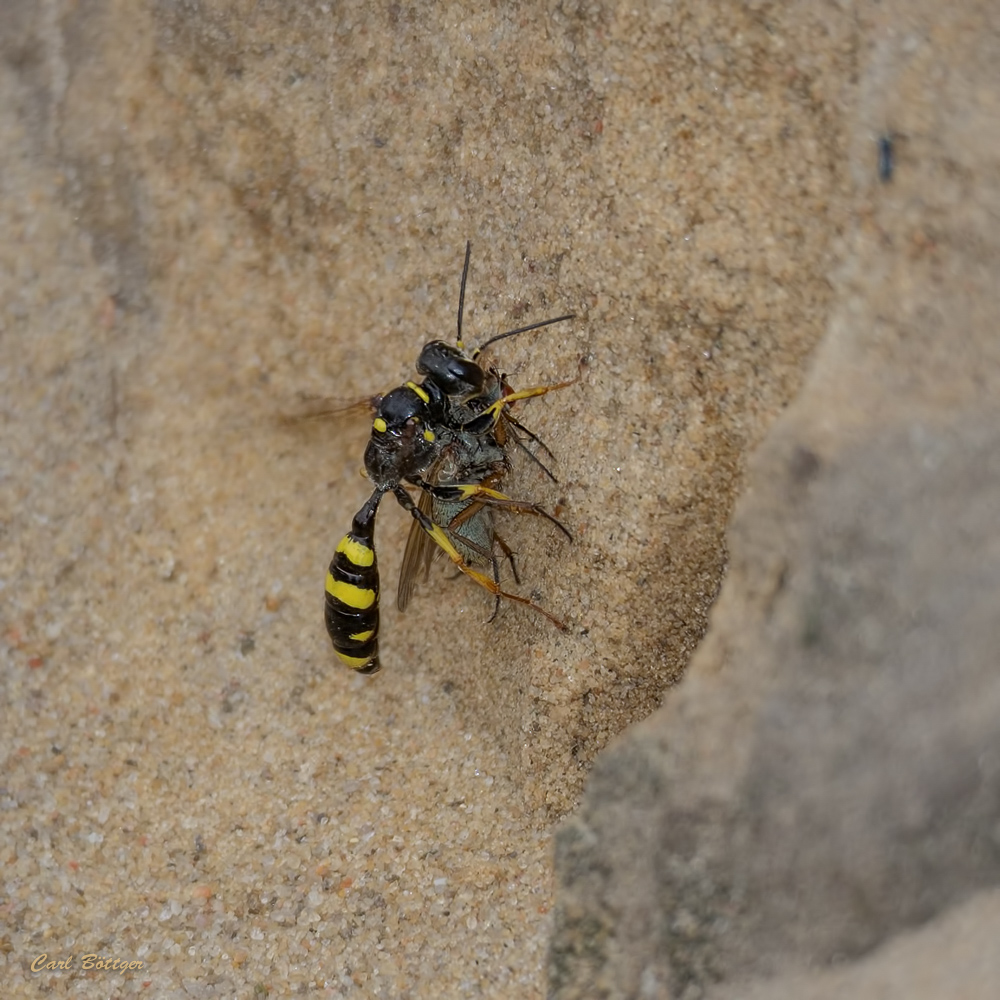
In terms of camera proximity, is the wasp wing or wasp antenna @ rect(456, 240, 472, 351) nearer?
wasp antenna @ rect(456, 240, 472, 351)

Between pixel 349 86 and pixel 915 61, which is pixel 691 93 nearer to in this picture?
pixel 915 61

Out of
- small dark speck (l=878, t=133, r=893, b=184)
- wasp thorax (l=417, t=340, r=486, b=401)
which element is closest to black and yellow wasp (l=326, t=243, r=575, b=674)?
wasp thorax (l=417, t=340, r=486, b=401)

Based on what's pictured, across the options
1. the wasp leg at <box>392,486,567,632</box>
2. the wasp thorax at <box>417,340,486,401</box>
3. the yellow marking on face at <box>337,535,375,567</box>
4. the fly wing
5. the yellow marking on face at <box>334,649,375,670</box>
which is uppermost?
the wasp thorax at <box>417,340,486,401</box>

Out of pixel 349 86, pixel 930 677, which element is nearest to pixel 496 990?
pixel 930 677

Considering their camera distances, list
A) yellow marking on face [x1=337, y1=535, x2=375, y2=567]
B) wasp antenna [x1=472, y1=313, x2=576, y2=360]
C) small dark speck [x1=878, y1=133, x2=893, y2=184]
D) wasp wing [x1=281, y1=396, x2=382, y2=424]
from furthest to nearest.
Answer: wasp wing [x1=281, y1=396, x2=382, y2=424] < yellow marking on face [x1=337, y1=535, x2=375, y2=567] < wasp antenna [x1=472, y1=313, x2=576, y2=360] < small dark speck [x1=878, y1=133, x2=893, y2=184]

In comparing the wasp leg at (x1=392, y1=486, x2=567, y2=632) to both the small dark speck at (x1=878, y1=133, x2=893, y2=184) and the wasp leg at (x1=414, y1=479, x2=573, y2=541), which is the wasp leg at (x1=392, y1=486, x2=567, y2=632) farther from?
the small dark speck at (x1=878, y1=133, x2=893, y2=184)

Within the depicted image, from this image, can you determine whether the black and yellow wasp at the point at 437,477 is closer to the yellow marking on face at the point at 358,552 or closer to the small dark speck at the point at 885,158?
the yellow marking on face at the point at 358,552

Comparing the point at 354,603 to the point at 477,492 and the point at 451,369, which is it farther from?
the point at 451,369

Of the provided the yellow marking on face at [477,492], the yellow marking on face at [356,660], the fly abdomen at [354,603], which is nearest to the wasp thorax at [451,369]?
the yellow marking on face at [477,492]
